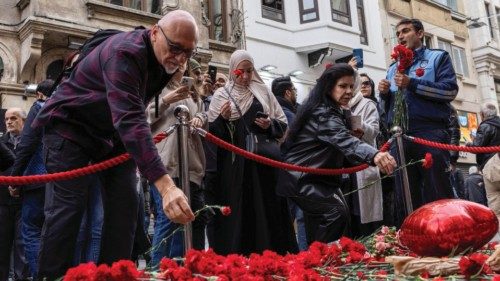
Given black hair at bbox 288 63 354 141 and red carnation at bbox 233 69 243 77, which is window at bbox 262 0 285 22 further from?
black hair at bbox 288 63 354 141

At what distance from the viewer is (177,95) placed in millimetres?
4609

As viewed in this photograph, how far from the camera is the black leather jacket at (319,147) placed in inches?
176

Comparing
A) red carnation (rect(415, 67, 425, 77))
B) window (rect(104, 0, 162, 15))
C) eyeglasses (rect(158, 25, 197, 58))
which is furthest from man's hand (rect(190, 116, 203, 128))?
window (rect(104, 0, 162, 15))

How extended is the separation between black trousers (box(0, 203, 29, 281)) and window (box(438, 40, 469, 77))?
935 inches

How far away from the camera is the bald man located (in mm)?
2795

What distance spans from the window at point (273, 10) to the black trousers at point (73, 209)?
16487 mm

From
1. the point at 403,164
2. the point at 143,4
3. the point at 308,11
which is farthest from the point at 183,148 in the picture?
the point at 308,11

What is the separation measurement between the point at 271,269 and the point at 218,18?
1638cm

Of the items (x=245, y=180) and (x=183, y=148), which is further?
(x=245, y=180)

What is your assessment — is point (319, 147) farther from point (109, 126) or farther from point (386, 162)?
point (109, 126)

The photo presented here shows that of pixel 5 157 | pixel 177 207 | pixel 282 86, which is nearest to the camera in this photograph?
pixel 177 207

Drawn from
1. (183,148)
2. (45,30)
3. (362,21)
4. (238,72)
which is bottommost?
(183,148)

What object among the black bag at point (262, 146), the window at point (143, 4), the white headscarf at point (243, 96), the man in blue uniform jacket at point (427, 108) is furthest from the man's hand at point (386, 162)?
the window at point (143, 4)

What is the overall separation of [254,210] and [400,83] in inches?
69.0
